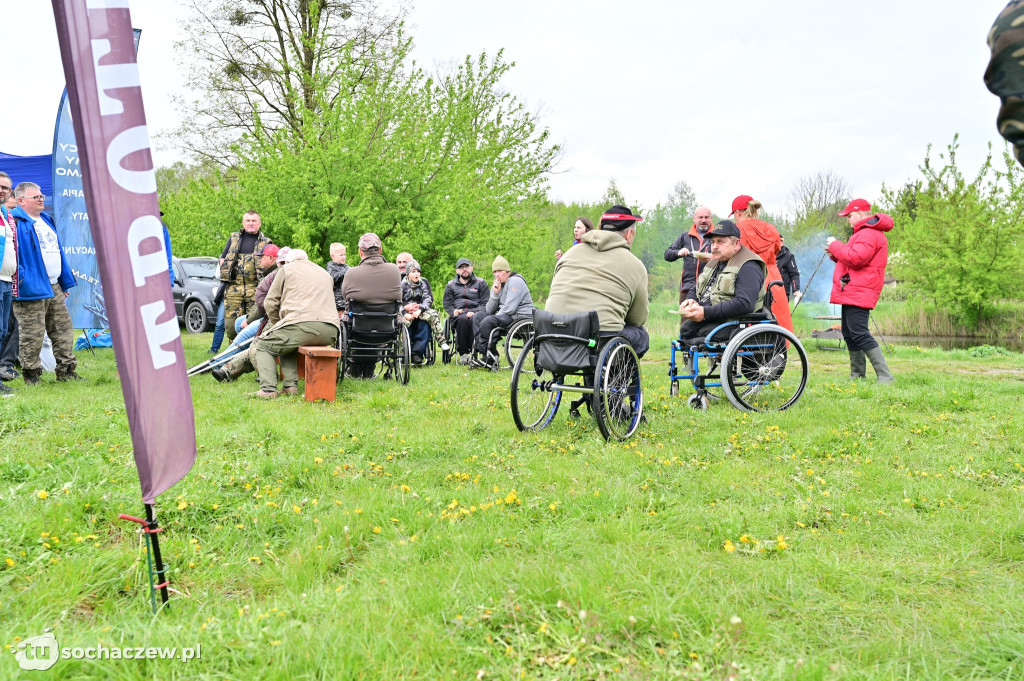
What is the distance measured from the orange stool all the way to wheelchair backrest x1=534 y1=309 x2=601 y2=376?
2.60 m

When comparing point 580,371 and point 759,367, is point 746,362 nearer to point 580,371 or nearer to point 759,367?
point 759,367

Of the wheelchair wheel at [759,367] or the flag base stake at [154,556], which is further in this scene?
the wheelchair wheel at [759,367]

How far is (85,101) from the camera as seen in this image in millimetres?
1941

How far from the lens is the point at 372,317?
7.77m

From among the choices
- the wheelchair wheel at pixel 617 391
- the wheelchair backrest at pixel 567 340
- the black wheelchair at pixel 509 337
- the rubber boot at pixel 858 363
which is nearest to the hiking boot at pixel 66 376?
the black wheelchair at pixel 509 337

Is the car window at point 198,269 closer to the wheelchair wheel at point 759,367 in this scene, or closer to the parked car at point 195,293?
the parked car at point 195,293

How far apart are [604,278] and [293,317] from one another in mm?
3439

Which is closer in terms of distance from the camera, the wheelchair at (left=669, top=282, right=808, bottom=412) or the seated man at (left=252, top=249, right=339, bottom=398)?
the wheelchair at (left=669, top=282, right=808, bottom=412)

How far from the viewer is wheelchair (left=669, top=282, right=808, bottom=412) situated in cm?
600

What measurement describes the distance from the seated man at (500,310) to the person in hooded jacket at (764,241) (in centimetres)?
315

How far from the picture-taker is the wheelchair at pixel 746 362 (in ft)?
19.7

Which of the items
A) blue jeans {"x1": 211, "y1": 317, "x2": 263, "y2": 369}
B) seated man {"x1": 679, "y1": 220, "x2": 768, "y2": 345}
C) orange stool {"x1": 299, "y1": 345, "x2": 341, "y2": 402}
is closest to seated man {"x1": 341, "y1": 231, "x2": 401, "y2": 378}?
orange stool {"x1": 299, "y1": 345, "x2": 341, "y2": 402}

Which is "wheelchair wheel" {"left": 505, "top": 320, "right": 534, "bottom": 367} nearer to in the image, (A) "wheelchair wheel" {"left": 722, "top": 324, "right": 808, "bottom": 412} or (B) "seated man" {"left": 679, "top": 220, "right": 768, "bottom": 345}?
(B) "seated man" {"left": 679, "top": 220, "right": 768, "bottom": 345}

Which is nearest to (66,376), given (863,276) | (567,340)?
(567,340)
